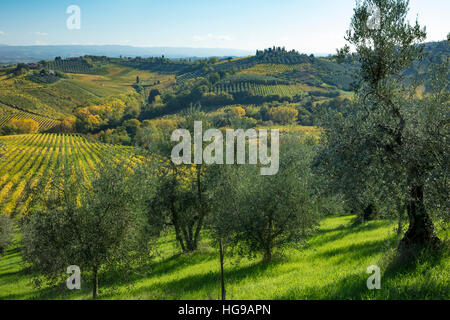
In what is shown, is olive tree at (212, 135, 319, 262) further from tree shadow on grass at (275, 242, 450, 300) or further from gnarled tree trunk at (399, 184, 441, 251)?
gnarled tree trunk at (399, 184, 441, 251)

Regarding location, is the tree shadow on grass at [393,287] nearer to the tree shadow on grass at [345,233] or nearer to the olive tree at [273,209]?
the olive tree at [273,209]

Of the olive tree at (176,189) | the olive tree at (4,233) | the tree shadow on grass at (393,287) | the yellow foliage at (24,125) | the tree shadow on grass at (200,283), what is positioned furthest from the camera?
the yellow foliage at (24,125)

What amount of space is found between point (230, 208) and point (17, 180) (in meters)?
80.3

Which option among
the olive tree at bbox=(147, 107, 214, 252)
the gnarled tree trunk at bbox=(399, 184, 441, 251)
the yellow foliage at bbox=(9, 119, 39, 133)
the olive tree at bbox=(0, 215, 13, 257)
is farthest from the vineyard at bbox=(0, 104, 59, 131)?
the gnarled tree trunk at bbox=(399, 184, 441, 251)

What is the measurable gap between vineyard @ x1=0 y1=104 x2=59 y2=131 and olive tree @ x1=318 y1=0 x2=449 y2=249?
589 feet

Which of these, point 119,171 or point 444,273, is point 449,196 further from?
point 119,171

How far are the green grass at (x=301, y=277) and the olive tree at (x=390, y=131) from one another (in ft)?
5.58

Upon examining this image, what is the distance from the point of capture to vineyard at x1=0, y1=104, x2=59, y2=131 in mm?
159825

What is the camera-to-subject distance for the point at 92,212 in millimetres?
12492

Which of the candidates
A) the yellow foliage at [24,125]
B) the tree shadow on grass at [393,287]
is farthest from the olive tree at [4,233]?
the yellow foliage at [24,125]

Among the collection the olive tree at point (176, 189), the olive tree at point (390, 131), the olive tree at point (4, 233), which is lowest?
the olive tree at point (4, 233)

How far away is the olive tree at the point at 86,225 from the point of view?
12227mm

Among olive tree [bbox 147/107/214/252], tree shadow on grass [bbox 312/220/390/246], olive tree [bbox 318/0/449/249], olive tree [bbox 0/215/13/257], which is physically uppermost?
olive tree [bbox 318/0/449/249]
